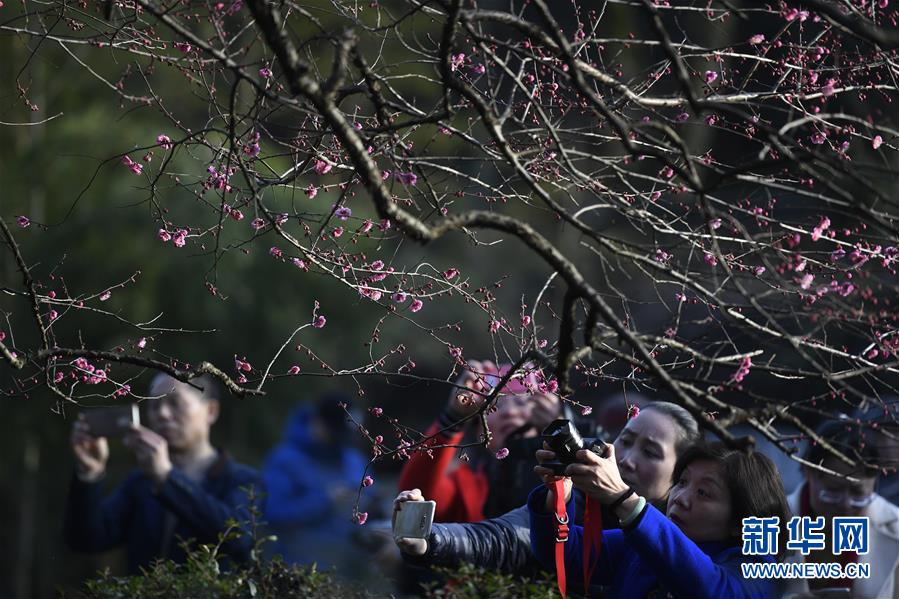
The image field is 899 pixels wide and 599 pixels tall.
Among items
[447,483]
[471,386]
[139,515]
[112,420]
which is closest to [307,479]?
[139,515]

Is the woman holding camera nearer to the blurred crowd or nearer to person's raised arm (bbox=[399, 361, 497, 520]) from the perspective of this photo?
the blurred crowd

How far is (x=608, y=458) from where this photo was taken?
2.85 m

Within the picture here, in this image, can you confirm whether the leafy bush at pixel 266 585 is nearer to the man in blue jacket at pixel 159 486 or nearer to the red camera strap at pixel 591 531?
the red camera strap at pixel 591 531

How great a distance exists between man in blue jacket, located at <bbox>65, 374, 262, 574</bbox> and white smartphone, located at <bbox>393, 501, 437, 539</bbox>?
1866mm

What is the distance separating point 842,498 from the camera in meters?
4.27

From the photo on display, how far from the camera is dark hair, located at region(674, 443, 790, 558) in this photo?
10.3 ft

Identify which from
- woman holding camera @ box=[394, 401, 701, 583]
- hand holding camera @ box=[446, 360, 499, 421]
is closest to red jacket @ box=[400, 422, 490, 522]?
hand holding camera @ box=[446, 360, 499, 421]

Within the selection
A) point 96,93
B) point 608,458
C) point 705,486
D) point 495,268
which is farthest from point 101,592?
point 495,268

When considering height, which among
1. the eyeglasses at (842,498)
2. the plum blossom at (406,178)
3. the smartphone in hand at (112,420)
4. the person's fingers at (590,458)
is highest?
the plum blossom at (406,178)

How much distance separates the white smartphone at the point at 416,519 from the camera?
10.2 ft

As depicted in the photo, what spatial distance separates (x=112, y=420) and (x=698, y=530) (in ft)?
9.39

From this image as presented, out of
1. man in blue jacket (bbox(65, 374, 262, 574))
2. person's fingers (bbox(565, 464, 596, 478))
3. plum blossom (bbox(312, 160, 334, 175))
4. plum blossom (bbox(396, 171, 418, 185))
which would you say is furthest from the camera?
man in blue jacket (bbox(65, 374, 262, 574))

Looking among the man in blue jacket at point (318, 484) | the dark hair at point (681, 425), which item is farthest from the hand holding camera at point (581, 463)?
the man in blue jacket at point (318, 484)

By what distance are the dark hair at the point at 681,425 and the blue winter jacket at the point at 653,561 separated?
0.41 metres
